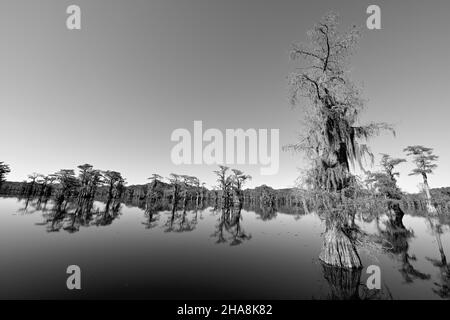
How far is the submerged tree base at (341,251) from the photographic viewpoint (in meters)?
10.5

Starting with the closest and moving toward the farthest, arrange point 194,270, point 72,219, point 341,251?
point 194,270, point 341,251, point 72,219

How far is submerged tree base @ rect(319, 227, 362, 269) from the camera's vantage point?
10.5 meters

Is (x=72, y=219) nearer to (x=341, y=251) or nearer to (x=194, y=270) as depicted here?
(x=194, y=270)

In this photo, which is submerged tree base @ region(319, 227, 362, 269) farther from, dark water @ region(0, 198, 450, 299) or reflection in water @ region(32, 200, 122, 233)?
reflection in water @ region(32, 200, 122, 233)

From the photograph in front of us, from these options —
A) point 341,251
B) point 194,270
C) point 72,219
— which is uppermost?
point 341,251

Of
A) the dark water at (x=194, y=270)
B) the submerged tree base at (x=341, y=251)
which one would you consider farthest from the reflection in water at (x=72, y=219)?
the submerged tree base at (x=341, y=251)

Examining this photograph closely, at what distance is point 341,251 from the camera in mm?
10773

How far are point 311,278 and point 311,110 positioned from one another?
10.4 metres

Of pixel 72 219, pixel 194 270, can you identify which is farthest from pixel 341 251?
pixel 72 219

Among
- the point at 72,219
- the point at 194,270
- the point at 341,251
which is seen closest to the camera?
the point at 194,270

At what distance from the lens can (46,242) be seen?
45.3ft

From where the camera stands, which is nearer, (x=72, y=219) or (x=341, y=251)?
(x=341, y=251)

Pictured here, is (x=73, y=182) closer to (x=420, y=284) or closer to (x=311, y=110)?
(x=311, y=110)
